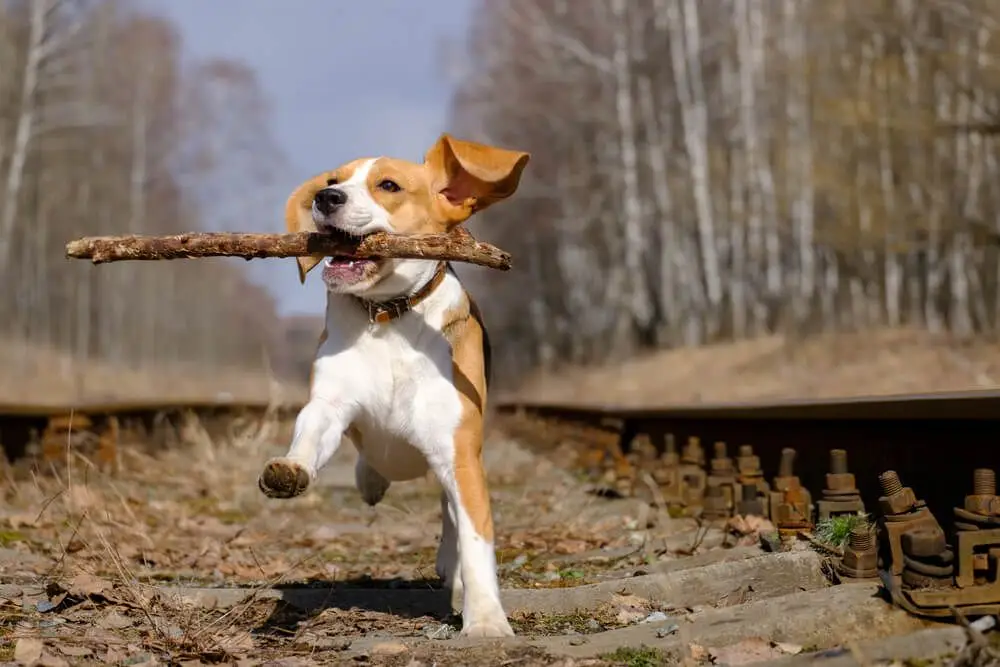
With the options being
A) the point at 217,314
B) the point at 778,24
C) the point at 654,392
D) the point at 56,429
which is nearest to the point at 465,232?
the point at 56,429

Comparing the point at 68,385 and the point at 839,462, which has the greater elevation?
the point at 839,462

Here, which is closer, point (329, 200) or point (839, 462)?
point (329, 200)

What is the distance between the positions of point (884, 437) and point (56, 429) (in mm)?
6378

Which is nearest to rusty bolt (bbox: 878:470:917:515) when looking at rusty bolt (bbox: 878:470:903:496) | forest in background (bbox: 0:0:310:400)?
rusty bolt (bbox: 878:470:903:496)

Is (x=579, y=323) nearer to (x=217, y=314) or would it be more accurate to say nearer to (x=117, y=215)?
(x=117, y=215)

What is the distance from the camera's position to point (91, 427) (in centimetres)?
1082

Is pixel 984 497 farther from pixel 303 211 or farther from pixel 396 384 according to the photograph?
pixel 303 211

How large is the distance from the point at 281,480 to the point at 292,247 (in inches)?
44.6

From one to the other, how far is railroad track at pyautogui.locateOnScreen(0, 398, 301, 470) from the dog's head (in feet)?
8.10

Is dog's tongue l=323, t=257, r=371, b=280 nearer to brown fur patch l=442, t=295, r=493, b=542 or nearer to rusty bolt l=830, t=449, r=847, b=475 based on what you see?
brown fur patch l=442, t=295, r=493, b=542

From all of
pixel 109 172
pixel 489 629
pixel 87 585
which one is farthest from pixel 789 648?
pixel 109 172

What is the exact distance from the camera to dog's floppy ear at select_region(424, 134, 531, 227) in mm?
5090

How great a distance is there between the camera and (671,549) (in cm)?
612

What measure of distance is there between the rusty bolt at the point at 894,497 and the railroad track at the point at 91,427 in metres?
4.27
